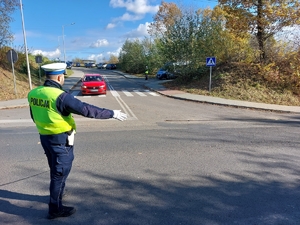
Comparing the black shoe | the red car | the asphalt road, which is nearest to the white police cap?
the black shoe

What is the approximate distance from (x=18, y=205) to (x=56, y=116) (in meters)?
1.59

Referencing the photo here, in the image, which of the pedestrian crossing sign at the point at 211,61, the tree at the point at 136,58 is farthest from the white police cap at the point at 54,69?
the tree at the point at 136,58

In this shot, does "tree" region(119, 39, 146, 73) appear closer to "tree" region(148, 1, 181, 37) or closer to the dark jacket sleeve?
"tree" region(148, 1, 181, 37)

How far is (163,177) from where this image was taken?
4.02m

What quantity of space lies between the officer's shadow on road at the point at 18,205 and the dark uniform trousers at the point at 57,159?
1.40 feet

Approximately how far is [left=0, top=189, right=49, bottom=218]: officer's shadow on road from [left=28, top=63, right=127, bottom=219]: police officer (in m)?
0.40

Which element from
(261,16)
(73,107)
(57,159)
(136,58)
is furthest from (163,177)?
(136,58)

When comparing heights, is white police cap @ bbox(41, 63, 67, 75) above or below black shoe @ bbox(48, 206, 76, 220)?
above

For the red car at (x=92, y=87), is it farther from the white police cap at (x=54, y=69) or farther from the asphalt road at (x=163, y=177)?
the white police cap at (x=54, y=69)

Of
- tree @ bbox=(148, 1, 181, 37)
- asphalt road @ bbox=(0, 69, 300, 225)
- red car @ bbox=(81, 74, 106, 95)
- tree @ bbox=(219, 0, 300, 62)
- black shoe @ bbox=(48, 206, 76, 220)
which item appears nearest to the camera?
black shoe @ bbox=(48, 206, 76, 220)

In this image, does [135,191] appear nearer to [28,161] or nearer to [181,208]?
[181,208]

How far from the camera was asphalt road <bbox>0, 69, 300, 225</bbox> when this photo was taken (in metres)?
2.99

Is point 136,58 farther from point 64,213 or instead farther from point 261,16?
point 64,213

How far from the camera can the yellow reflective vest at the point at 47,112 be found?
2557 mm
